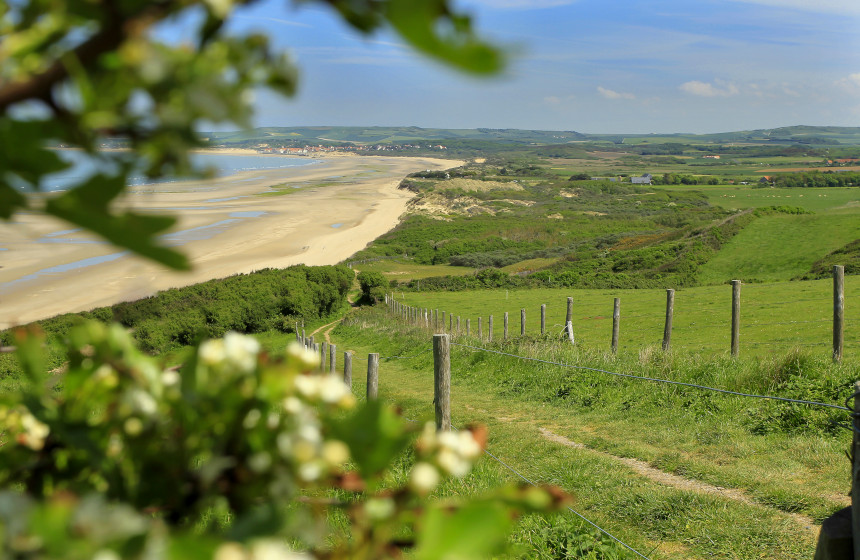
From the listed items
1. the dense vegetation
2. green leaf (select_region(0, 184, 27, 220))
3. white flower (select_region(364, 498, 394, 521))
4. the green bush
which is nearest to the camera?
green leaf (select_region(0, 184, 27, 220))

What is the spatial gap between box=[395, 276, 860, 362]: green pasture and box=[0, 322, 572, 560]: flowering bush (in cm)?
1195

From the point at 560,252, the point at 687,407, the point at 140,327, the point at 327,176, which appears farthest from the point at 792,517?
the point at 327,176

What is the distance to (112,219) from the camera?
0.58 m

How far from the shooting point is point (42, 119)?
62 cm

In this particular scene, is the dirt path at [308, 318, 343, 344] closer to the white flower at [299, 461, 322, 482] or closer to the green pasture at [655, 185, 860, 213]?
the white flower at [299, 461, 322, 482]

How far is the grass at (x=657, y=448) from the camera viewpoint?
514 centimetres

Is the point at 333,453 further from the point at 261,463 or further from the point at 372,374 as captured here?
the point at 372,374

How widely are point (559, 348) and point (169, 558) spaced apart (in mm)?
13013

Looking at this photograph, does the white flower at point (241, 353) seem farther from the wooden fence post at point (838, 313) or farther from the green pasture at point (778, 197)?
the green pasture at point (778, 197)

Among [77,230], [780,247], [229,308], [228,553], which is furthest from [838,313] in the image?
[780,247]

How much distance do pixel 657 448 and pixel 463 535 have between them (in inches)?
304

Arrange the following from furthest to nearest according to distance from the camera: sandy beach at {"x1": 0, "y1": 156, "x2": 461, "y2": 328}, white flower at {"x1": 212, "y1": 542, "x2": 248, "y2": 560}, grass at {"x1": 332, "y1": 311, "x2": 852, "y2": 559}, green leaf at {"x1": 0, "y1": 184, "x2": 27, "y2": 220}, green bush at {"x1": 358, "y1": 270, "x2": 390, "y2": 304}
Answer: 1. green bush at {"x1": 358, "y1": 270, "x2": 390, "y2": 304}
2. sandy beach at {"x1": 0, "y1": 156, "x2": 461, "y2": 328}
3. grass at {"x1": 332, "y1": 311, "x2": 852, "y2": 559}
4. green leaf at {"x1": 0, "y1": 184, "x2": 27, "y2": 220}
5. white flower at {"x1": 212, "y1": 542, "x2": 248, "y2": 560}

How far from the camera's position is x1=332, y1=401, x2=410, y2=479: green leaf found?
687mm

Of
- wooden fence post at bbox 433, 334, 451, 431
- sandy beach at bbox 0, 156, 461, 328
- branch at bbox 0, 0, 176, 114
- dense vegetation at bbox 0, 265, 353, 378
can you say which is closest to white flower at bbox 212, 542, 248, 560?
sandy beach at bbox 0, 156, 461, 328
